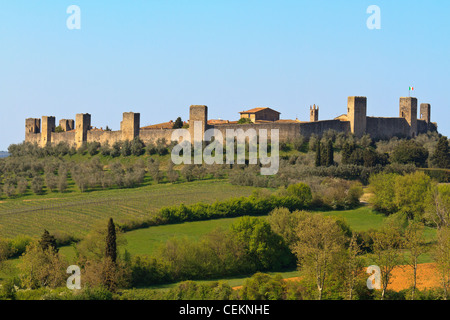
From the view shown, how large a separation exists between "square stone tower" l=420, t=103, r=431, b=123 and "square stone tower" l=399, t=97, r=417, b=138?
11.1 feet

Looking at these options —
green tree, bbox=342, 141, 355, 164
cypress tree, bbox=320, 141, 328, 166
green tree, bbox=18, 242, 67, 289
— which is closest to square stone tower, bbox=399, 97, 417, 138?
green tree, bbox=342, 141, 355, 164

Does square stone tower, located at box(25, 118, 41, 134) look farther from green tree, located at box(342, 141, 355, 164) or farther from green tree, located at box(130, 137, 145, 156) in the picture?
green tree, located at box(342, 141, 355, 164)

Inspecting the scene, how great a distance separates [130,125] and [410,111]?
21.1 meters

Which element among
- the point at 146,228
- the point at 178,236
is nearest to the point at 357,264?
the point at 178,236

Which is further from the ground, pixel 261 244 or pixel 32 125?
pixel 32 125

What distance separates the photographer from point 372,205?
40469mm

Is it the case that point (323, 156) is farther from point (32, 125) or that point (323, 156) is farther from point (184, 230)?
point (32, 125)

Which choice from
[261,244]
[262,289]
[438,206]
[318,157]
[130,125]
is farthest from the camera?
[130,125]

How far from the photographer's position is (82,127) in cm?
5866

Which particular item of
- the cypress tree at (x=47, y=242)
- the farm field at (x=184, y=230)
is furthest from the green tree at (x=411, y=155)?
the cypress tree at (x=47, y=242)

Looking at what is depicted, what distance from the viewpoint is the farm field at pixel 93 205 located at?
111 ft

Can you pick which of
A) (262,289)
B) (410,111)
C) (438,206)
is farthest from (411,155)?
(262,289)
